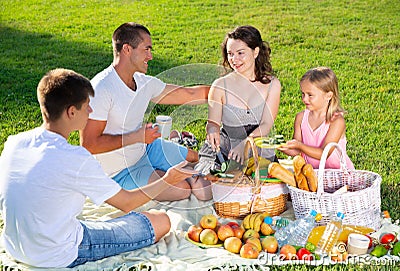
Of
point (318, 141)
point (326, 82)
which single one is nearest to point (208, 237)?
point (318, 141)

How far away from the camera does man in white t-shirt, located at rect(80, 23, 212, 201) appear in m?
4.04

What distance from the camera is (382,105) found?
635cm

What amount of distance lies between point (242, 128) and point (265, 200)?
48 cm

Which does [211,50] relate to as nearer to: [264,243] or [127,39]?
[127,39]

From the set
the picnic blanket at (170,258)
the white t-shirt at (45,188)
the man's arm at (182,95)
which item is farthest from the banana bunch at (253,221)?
the white t-shirt at (45,188)

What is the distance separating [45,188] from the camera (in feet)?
10.5

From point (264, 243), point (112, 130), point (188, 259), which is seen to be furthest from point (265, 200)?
point (112, 130)

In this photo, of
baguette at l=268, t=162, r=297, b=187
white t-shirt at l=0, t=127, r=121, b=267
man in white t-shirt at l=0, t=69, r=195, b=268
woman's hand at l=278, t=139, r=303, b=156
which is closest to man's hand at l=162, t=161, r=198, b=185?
man in white t-shirt at l=0, t=69, r=195, b=268

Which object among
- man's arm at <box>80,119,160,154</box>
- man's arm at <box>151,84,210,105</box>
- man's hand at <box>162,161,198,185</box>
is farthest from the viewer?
man's arm at <box>151,84,210,105</box>

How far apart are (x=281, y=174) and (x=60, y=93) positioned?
1437 millimetres

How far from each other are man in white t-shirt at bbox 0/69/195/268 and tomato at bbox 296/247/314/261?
37.7 inches

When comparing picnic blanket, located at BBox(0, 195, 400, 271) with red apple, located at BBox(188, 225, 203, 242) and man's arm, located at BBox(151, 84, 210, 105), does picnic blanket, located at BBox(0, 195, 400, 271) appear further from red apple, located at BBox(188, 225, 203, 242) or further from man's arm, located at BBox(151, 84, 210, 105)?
man's arm, located at BBox(151, 84, 210, 105)

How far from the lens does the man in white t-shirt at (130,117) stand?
4.04m

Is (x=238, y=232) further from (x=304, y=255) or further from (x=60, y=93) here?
(x=60, y=93)
